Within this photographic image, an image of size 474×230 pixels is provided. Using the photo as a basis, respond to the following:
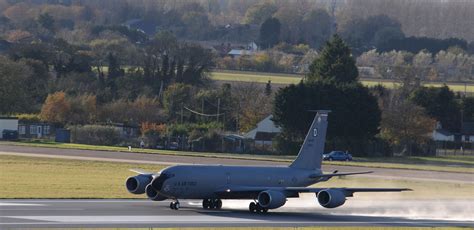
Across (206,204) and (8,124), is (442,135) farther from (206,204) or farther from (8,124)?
(206,204)

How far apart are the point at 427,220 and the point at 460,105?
109 m

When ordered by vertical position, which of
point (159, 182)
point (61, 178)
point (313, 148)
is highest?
point (313, 148)

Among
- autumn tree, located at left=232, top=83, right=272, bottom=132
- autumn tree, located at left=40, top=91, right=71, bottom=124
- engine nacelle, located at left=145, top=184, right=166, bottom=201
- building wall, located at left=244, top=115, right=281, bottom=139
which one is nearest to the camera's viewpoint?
engine nacelle, located at left=145, top=184, right=166, bottom=201

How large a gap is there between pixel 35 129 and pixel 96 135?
12.2 metres

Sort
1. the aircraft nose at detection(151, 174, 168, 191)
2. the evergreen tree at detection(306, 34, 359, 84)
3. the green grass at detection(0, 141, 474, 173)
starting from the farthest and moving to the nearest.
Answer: the evergreen tree at detection(306, 34, 359, 84), the green grass at detection(0, 141, 474, 173), the aircraft nose at detection(151, 174, 168, 191)

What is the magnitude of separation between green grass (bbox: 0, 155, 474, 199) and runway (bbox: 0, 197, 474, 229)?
5.52 meters

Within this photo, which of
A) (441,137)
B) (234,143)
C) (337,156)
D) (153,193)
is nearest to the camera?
(153,193)

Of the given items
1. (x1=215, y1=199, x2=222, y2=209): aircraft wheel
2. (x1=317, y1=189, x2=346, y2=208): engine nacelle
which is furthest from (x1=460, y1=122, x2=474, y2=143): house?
(x1=317, y1=189, x2=346, y2=208): engine nacelle

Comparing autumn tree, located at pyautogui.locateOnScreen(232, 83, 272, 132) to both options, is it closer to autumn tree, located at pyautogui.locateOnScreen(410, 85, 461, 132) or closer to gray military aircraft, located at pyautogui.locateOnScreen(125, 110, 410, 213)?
autumn tree, located at pyautogui.locateOnScreen(410, 85, 461, 132)

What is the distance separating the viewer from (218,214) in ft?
182

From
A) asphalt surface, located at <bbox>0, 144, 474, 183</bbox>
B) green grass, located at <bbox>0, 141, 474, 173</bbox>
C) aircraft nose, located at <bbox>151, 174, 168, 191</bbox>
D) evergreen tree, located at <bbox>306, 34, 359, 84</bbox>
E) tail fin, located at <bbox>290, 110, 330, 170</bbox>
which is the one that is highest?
evergreen tree, located at <bbox>306, 34, 359, 84</bbox>

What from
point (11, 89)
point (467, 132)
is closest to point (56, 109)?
point (11, 89)

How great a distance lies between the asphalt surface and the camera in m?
90.9

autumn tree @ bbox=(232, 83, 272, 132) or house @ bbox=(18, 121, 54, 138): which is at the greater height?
autumn tree @ bbox=(232, 83, 272, 132)
